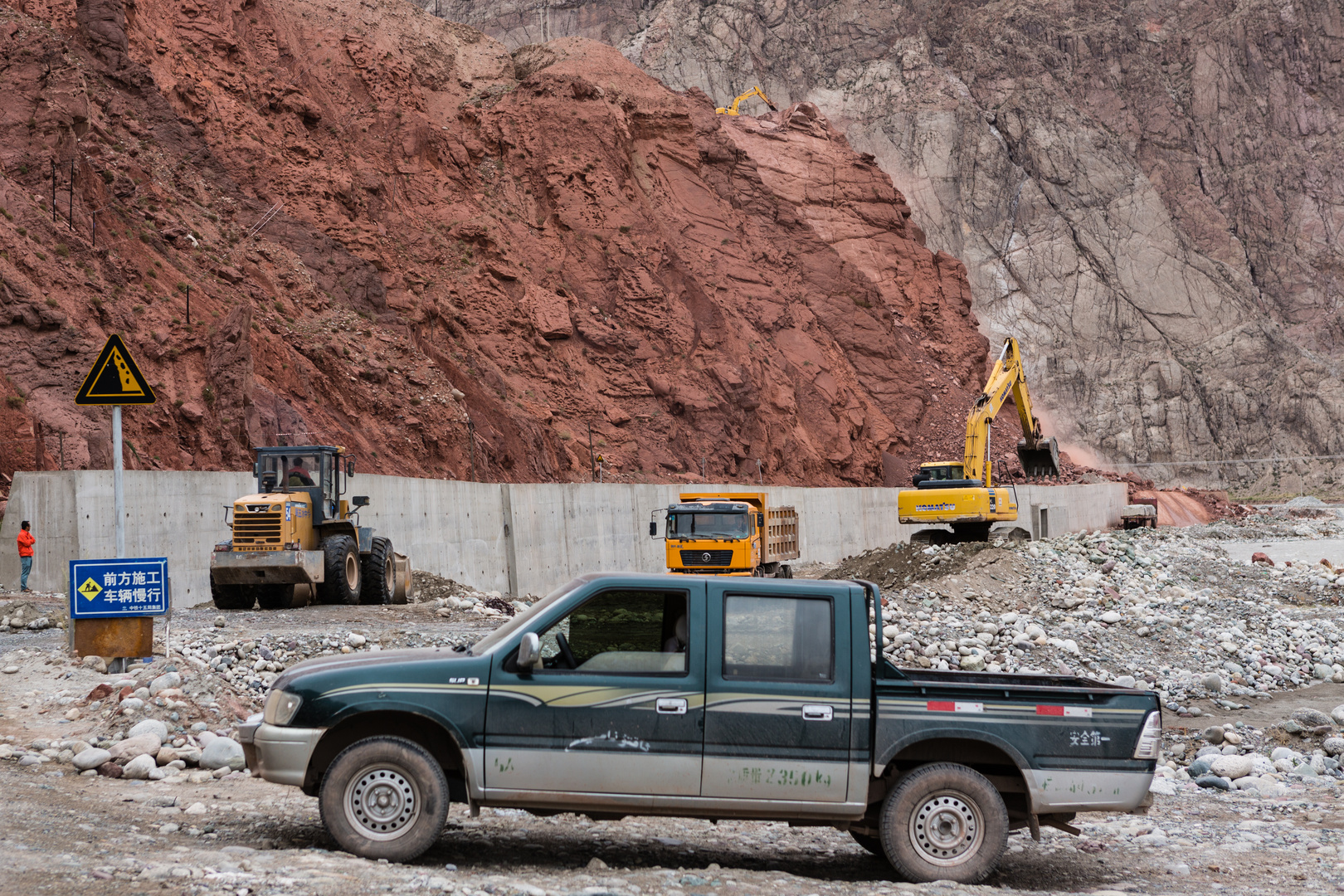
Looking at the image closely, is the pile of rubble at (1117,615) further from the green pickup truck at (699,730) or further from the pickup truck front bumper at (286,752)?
the pickup truck front bumper at (286,752)

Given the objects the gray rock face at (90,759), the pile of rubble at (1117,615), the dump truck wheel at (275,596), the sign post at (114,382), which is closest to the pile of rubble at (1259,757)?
the pile of rubble at (1117,615)

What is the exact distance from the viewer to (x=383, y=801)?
6574 mm

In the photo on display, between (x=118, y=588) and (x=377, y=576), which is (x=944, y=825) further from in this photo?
(x=377, y=576)

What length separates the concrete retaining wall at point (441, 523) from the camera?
18.2 m

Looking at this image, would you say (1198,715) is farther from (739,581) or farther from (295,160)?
(295,160)

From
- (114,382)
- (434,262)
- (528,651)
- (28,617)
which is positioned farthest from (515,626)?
(434,262)

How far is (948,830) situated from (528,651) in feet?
8.27

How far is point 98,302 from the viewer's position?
2525 cm

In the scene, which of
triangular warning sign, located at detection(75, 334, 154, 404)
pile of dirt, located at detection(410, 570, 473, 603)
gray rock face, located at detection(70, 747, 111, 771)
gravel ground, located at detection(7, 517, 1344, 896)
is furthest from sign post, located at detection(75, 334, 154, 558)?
pile of dirt, located at detection(410, 570, 473, 603)

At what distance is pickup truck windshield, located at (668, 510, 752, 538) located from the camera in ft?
77.2

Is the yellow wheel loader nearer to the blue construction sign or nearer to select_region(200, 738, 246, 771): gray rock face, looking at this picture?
the blue construction sign

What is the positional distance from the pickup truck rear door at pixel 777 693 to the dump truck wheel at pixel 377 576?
13594mm

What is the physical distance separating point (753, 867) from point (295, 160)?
3400 cm

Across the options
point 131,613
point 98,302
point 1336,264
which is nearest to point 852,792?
point 131,613
